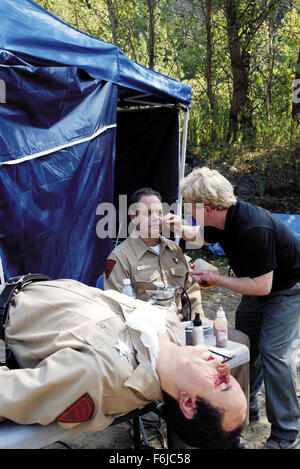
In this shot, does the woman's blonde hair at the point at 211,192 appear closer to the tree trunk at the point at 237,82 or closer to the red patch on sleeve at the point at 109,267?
the red patch on sleeve at the point at 109,267

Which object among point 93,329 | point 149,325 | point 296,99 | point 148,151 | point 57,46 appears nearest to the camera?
point 93,329

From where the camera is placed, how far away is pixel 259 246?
2191mm

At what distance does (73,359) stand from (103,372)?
0.12 meters

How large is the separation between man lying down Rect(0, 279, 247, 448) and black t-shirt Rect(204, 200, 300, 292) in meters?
0.67

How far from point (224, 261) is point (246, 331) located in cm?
368

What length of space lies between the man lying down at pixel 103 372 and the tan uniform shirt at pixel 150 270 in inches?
33.6

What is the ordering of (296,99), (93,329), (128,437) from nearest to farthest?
(93,329)
(128,437)
(296,99)

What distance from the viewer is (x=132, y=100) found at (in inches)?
209

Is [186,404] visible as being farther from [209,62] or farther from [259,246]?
[209,62]

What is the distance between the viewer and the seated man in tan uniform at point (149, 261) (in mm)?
2756

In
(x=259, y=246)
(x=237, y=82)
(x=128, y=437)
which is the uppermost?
(x=237, y=82)

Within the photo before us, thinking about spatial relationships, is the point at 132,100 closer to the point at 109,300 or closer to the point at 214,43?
the point at 109,300

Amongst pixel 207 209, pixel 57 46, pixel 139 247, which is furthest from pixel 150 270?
pixel 57 46

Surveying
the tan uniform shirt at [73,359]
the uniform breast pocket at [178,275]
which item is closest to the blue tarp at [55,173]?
the tan uniform shirt at [73,359]
